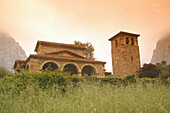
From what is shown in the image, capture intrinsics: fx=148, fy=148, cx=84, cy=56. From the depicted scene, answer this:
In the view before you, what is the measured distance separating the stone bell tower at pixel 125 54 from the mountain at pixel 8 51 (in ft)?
285

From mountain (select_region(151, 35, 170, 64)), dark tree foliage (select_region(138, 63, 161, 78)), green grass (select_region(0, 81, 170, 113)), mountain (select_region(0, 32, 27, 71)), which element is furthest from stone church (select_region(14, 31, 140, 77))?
mountain (select_region(0, 32, 27, 71))

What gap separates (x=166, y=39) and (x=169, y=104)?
312 feet

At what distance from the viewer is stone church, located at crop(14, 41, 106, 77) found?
15.6m

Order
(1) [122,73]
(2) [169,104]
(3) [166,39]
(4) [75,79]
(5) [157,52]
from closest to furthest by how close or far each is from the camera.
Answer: (2) [169,104]
(4) [75,79]
(1) [122,73]
(3) [166,39]
(5) [157,52]

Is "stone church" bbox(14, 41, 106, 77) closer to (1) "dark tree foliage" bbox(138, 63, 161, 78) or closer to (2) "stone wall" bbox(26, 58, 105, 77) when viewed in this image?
(2) "stone wall" bbox(26, 58, 105, 77)

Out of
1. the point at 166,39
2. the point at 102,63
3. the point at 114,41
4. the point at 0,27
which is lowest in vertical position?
the point at 102,63

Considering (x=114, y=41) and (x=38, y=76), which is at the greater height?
(x=114, y=41)

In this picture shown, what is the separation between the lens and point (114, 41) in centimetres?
2322

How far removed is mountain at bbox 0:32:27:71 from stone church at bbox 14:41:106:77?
82826 millimetres

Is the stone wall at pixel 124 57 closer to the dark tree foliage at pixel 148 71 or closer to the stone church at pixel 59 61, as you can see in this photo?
the dark tree foliage at pixel 148 71

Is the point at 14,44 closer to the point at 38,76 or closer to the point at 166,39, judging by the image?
the point at 166,39

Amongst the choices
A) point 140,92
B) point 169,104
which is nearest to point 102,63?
point 140,92

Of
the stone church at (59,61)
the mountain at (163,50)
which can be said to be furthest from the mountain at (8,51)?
the mountain at (163,50)

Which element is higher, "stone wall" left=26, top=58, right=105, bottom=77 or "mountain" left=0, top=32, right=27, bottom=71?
"mountain" left=0, top=32, right=27, bottom=71
